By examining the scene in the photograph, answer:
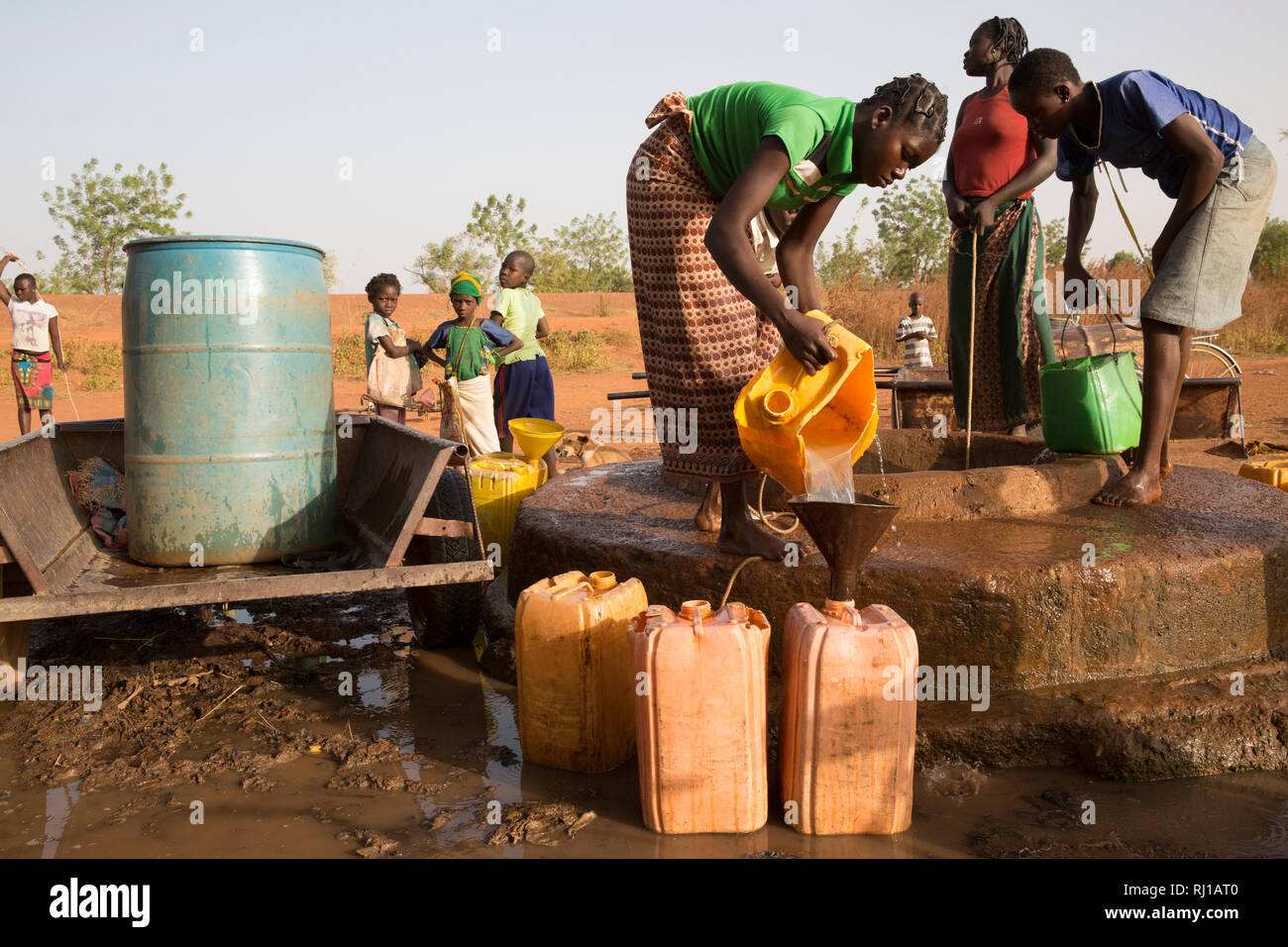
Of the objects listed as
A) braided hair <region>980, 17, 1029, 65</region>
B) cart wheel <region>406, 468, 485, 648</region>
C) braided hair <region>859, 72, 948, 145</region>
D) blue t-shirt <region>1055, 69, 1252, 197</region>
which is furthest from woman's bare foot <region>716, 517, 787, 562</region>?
braided hair <region>980, 17, 1029, 65</region>

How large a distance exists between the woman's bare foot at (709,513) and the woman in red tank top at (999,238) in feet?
7.47

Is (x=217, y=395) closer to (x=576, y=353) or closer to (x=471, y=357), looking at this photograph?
(x=471, y=357)

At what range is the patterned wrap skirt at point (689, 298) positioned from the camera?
315 centimetres

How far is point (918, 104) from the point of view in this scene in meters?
2.74

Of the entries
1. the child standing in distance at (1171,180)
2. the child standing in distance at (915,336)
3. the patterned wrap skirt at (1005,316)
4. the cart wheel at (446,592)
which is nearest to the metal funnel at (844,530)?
the cart wheel at (446,592)

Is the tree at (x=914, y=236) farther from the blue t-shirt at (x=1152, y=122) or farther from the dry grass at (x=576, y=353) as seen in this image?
the blue t-shirt at (x=1152, y=122)

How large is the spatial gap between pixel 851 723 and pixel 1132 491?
1.93 metres

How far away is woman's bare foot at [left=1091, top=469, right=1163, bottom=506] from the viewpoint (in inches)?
144

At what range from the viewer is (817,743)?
239 cm

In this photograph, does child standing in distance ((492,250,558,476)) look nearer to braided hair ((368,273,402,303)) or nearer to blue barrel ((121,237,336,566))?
braided hair ((368,273,402,303))

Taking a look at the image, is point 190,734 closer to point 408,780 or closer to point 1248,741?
point 408,780

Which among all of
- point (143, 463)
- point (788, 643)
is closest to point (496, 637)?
point (143, 463)

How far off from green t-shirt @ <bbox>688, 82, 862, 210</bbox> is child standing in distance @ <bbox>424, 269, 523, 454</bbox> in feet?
12.0

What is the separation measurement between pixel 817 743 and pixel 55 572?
247 cm
